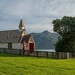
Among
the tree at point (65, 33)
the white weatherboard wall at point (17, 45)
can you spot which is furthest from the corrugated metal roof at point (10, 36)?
the tree at point (65, 33)

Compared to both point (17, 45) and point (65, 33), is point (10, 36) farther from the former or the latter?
point (65, 33)

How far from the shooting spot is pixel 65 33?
63.6 m

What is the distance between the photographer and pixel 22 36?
67562 millimetres

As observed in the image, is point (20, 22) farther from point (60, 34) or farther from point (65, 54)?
point (65, 54)

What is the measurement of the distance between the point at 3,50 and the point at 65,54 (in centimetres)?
1873

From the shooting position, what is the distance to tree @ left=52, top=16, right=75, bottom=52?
204 feet

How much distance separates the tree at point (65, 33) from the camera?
6207 centimetres

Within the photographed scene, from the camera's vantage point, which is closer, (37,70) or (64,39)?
(37,70)

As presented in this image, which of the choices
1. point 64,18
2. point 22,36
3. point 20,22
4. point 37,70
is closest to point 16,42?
point 22,36

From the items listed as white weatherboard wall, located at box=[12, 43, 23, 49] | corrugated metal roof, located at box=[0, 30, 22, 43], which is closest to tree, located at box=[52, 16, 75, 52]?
white weatherboard wall, located at box=[12, 43, 23, 49]

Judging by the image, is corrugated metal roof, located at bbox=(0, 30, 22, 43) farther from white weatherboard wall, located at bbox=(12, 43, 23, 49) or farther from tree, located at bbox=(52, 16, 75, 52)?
tree, located at bbox=(52, 16, 75, 52)

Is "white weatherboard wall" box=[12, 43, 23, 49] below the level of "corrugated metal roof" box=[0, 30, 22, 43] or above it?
below

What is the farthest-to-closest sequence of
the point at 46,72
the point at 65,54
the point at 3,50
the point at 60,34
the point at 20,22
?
the point at 20,22
the point at 60,34
the point at 3,50
the point at 65,54
the point at 46,72

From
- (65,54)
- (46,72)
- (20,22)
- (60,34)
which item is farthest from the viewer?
(20,22)
